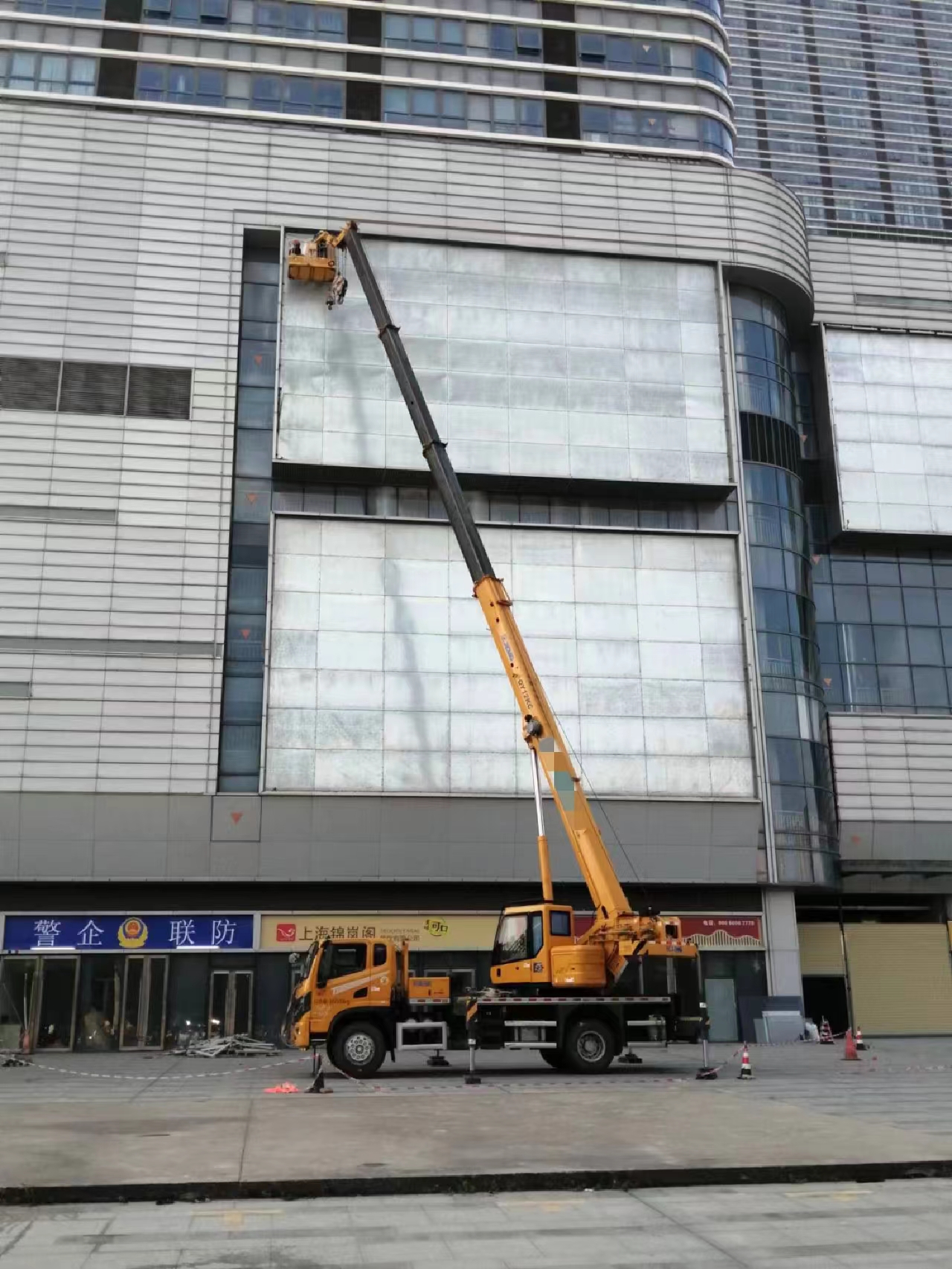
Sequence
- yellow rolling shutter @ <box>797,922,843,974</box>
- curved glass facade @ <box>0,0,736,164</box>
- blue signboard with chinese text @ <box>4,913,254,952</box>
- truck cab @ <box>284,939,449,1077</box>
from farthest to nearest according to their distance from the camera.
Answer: curved glass facade @ <box>0,0,736,164</box> → yellow rolling shutter @ <box>797,922,843,974</box> → blue signboard with chinese text @ <box>4,913,254,952</box> → truck cab @ <box>284,939,449,1077</box>

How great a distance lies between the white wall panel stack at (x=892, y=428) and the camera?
4309cm

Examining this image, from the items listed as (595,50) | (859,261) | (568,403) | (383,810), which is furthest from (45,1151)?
(595,50)

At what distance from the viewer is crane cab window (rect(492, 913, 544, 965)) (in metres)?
24.5

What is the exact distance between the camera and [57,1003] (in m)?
33.2

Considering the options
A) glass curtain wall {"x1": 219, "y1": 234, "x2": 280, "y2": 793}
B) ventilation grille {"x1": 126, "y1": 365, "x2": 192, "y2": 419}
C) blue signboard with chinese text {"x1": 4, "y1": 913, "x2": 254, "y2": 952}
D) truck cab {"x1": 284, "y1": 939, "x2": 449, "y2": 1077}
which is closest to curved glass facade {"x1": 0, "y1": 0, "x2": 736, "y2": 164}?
glass curtain wall {"x1": 219, "y1": 234, "x2": 280, "y2": 793}

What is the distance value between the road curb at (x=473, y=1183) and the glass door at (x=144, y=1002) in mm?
24475

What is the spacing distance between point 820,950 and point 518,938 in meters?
20.0

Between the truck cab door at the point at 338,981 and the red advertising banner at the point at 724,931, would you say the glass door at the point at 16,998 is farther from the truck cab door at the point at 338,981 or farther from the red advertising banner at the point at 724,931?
the red advertising banner at the point at 724,931

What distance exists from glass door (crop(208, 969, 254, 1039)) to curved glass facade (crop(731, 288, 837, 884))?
59.6 ft

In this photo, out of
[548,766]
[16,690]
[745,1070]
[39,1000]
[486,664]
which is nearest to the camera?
[745,1070]

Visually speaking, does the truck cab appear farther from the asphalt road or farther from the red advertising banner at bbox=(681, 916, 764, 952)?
the red advertising banner at bbox=(681, 916, 764, 952)

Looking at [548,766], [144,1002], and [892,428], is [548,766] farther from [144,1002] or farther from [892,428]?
[892,428]

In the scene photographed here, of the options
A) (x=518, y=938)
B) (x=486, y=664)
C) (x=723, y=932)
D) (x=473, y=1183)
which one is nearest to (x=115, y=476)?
(x=486, y=664)

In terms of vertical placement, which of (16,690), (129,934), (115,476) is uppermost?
(115,476)
